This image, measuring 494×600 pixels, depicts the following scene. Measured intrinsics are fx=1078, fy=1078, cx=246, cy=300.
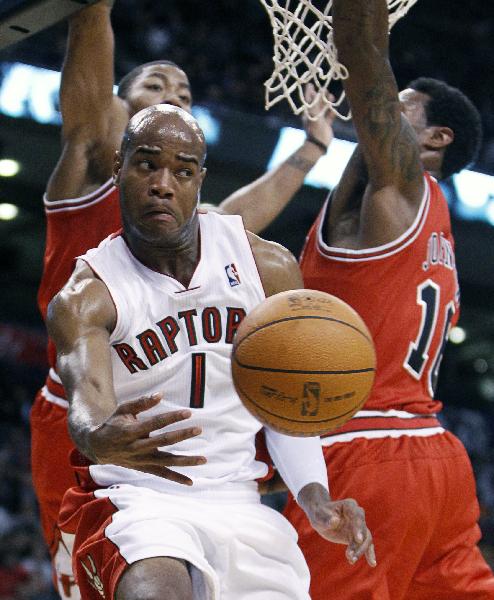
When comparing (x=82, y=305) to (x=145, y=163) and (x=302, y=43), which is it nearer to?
(x=145, y=163)

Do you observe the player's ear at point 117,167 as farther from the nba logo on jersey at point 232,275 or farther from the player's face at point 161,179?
the nba logo on jersey at point 232,275

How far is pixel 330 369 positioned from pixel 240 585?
26.2 inches

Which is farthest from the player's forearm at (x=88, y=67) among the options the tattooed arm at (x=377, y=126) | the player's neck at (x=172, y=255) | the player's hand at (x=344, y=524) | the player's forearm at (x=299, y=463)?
the player's hand at (x=344, y=524)

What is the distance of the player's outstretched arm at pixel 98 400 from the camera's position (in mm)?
2410

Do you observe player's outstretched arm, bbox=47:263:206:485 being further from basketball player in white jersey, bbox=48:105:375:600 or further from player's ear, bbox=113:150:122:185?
player's ear, bbox=113:150:122:185

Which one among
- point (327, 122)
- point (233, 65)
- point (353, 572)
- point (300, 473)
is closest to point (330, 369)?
A: point (300, 473)

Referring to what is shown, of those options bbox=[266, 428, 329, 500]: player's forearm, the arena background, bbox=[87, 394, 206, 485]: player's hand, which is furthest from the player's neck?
the arena background

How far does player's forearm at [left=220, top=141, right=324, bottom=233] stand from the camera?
5.01 metres

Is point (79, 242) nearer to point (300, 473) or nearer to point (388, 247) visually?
point (388, 247)

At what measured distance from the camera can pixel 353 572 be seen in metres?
3.52

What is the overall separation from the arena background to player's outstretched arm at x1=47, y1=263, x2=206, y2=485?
247 inches

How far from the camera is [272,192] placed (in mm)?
5070

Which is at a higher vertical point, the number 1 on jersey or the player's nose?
the player's nose

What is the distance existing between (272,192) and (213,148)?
664cm
